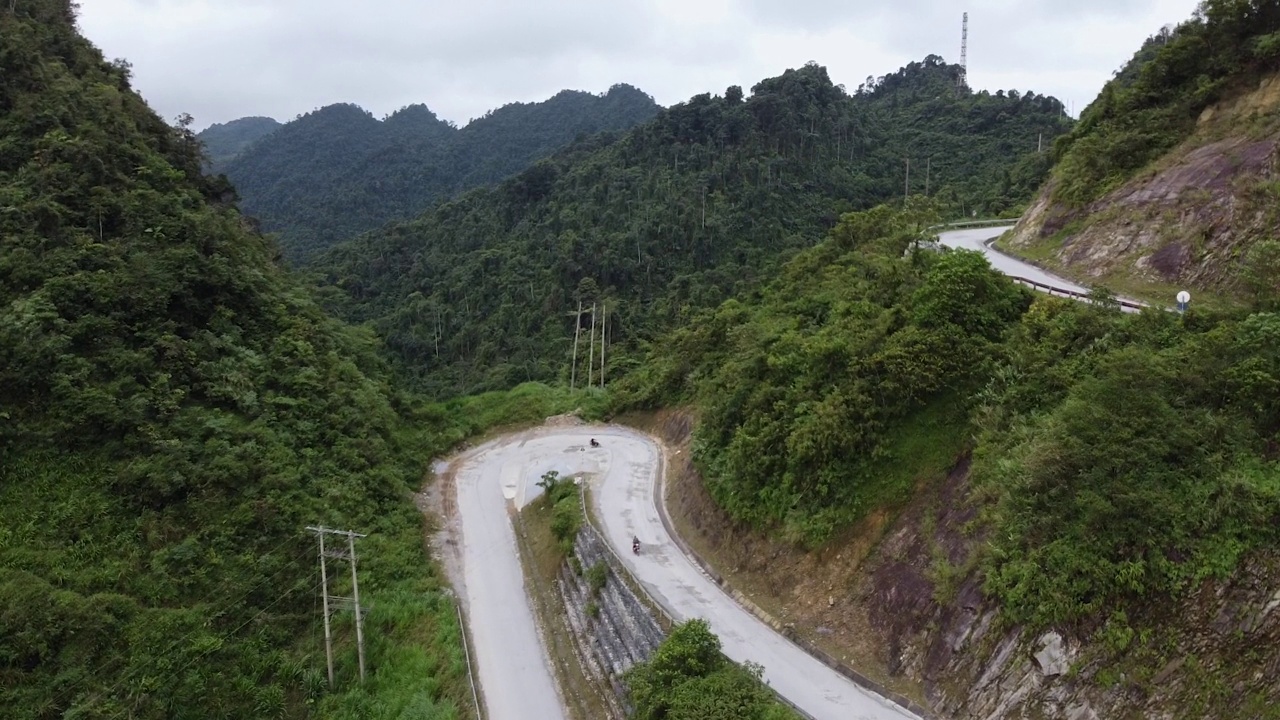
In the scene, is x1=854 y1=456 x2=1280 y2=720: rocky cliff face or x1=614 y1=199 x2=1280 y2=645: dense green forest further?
x1=614 y1=199 x2=1280 y2=645: dense green forest

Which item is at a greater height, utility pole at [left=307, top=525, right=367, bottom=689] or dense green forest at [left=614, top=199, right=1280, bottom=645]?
dense green forest at [left=614, top=199, right=1280, bottom=645]

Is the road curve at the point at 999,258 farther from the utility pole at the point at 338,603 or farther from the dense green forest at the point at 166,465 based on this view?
the dense green forest at the point at 166,465

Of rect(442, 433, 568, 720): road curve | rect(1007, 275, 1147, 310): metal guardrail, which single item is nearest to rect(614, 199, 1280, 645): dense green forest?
rect(1007, 275, 1147, 310): metal guardrail

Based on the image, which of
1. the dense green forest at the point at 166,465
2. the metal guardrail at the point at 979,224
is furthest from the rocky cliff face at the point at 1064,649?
the metal guardrail at the point at 979,224

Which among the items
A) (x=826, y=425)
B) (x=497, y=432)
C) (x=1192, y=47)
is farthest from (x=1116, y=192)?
(x=497, y=432)

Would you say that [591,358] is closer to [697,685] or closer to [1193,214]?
[1193,214]

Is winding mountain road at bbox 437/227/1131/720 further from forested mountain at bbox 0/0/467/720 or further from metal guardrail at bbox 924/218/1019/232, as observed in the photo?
metal guardrail at bbox 924/218/1019/232
